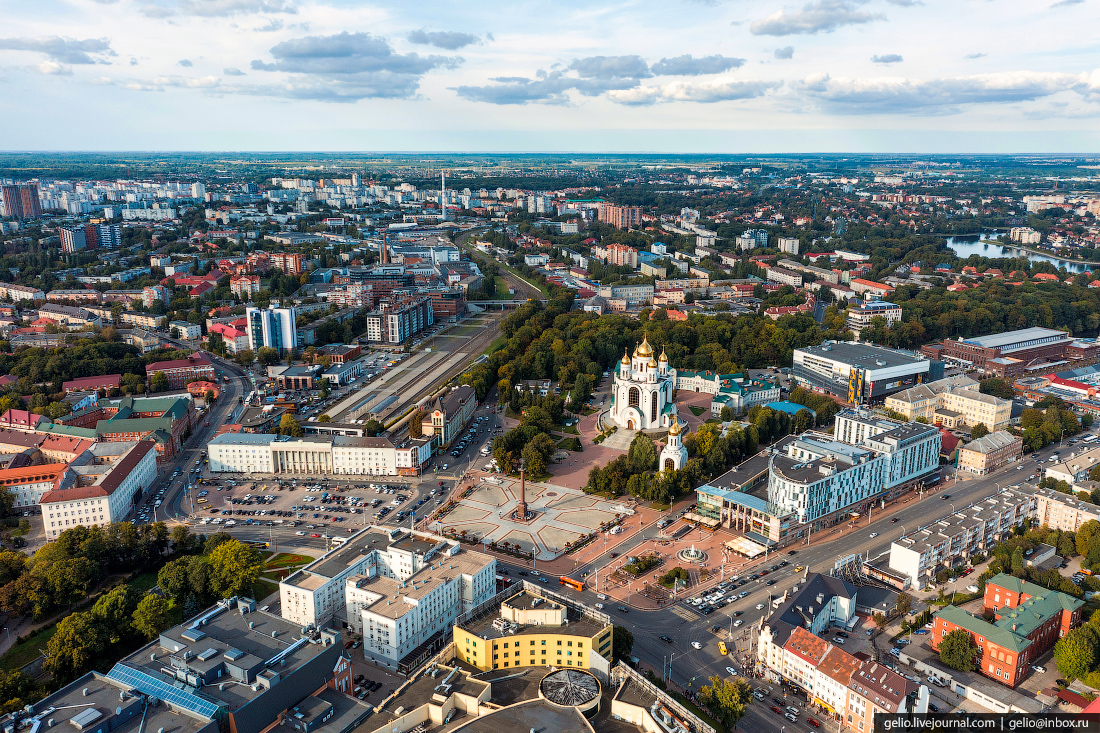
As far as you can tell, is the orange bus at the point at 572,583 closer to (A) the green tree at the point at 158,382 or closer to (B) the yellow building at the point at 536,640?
(B) the yellow building at the point at 536,640

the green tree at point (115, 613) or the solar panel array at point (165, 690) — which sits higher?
the solar panel array at point (165, 690)

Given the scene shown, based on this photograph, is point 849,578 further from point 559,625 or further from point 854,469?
point 559,625

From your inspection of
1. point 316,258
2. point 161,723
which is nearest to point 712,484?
point 161,723

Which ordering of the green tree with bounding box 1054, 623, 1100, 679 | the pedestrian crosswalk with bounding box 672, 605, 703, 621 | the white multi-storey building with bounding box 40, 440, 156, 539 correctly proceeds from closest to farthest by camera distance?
the green tree with bounding box 1054, 623, 1100, 679
the pedestrian crosswalk with bounding box 672, 605, 703, 621
the white multi-storey building with bounding box 40, 440, 156, 539

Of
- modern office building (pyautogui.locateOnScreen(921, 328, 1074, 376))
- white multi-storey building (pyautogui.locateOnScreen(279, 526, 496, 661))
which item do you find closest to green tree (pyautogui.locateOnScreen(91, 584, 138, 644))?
white multi-storey building (pyautogui.locateOnScreen(279, 526, 496, 661))

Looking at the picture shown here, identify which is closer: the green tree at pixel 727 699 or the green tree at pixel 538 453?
the green tree at pixel 727 699

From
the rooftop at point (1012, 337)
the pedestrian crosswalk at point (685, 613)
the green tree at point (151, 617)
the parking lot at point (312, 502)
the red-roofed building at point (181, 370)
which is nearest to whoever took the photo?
the green tree at point (151, 617)

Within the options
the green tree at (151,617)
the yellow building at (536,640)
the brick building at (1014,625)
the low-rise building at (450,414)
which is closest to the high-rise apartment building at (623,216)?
the low-rise building at (450,414)

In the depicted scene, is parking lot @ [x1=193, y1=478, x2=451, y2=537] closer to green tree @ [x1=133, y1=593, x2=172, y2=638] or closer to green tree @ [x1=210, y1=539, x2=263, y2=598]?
green tree @ [x1=210, y1=539, x2=263, y2=598]
